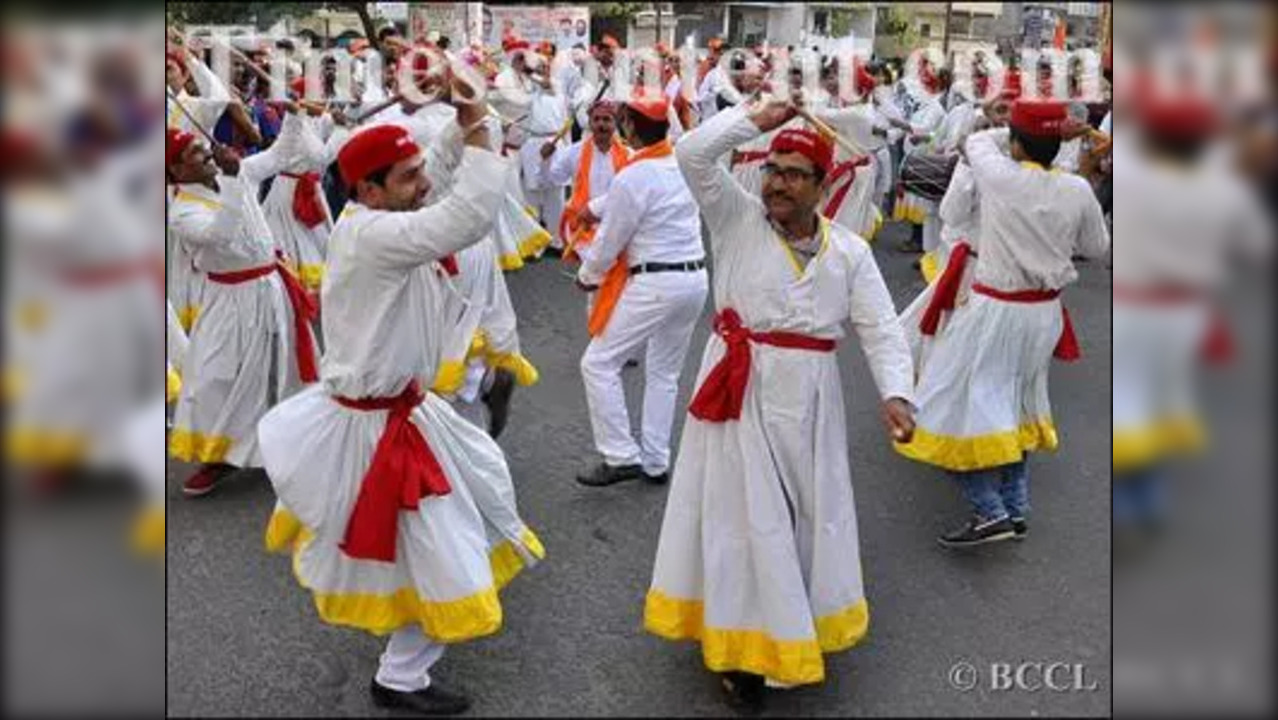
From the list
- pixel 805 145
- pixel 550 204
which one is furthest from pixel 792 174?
pixel 550 204

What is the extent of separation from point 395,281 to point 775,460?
3.68ft

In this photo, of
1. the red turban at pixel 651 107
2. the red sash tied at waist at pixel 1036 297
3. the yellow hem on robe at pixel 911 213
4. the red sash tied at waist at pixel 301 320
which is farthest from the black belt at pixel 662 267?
the yellow hem on robe at pixel 911 213

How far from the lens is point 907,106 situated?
10.3 metres

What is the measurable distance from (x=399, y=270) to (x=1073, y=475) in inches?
135

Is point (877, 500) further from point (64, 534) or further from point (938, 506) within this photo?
point (64, 534)

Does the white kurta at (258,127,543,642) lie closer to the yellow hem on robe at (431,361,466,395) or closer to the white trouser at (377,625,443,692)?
the white trouser at (377,625,443,692)

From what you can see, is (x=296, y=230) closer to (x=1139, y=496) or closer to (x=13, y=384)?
(x=13, y=384)

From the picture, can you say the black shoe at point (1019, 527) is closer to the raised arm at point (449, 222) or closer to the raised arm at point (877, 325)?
the raised arm at point (877, 325)

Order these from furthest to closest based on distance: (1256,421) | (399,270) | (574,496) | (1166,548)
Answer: (574,496) < (399,270) < (1166,548) < (1256,421)

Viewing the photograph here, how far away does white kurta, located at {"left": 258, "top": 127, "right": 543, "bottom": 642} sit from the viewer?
9.62 feet

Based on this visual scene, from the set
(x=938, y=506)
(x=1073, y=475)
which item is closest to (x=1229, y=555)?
(x=938, y=506)

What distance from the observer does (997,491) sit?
4426mm

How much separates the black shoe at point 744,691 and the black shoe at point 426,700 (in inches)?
29.4

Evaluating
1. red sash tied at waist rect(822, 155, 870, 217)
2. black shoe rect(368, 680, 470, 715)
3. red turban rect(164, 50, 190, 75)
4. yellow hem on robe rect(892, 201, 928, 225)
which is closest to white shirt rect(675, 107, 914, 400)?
black shoe rect(368, 680, 470, 715)
